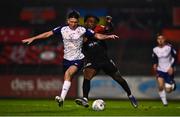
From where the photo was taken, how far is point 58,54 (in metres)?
20.8

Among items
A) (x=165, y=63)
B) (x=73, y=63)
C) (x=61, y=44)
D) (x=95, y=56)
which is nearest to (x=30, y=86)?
(x=61, y=44)

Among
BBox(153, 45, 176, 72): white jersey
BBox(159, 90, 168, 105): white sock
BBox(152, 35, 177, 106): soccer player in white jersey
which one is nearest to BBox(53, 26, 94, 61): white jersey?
BBox(159, 90, 168, 105): white sock

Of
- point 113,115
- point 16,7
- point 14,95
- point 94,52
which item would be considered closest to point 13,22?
point 16,7

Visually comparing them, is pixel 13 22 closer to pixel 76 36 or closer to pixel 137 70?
pixel 137 70

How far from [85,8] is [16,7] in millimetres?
2082

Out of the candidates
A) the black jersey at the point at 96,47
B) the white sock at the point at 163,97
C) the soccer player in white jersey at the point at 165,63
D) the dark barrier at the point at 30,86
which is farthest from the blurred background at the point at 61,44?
the black jersey at the point at 96,47

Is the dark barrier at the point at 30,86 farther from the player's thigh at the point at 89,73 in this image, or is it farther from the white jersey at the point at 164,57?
the player's thigh at the point at 89,73

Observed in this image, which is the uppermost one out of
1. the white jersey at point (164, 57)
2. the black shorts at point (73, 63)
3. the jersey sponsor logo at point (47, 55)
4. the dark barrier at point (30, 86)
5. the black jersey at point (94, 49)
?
the black jersey at point (94, 49)

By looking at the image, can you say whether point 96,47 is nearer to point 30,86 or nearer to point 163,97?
point 163,97

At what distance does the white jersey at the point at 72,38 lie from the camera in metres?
13.4

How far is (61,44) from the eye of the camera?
2078 centimetres

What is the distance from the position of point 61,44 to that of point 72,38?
290 inches

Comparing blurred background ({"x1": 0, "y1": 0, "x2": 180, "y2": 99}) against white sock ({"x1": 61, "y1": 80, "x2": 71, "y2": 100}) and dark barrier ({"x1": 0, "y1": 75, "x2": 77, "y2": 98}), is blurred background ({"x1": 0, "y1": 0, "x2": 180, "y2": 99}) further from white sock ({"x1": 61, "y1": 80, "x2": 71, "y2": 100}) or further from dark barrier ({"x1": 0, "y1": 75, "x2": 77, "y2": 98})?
white sock ({"x1": 61, "y1": 80, "x2": 71, "y2": 100})

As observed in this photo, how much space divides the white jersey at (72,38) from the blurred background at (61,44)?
660cm
